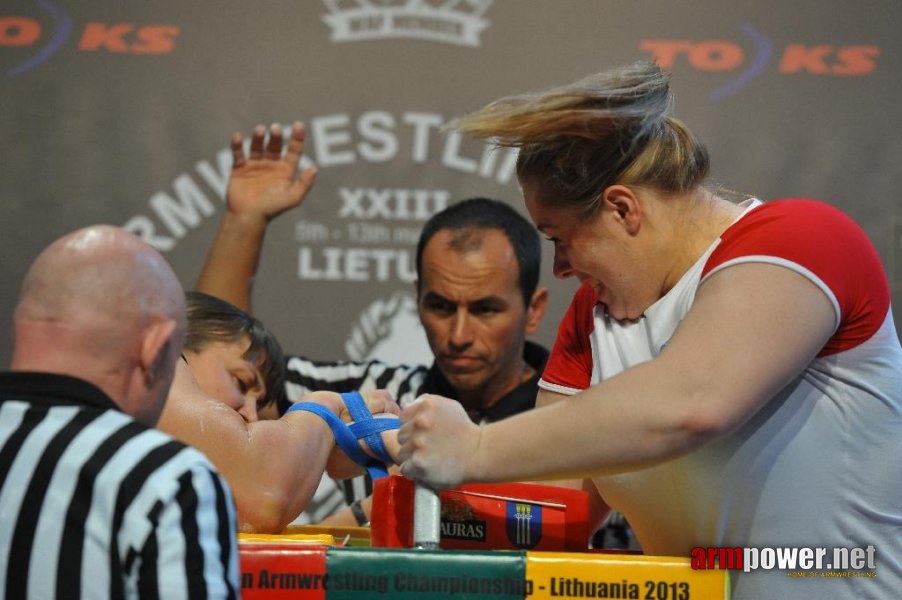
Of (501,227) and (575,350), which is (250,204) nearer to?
(501,227)

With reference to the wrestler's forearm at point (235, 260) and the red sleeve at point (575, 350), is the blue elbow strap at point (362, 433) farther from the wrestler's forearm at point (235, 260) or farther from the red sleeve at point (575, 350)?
the wrestler's forearm at point (235, 260)

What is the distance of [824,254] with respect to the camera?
4.24 feet

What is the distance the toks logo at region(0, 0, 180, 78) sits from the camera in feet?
10.2

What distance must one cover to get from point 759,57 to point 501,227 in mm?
866

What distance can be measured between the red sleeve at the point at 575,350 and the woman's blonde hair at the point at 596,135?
0.26 meters

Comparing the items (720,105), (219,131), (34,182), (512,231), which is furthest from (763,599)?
(34,182)

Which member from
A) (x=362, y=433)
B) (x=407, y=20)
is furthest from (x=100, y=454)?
(x=407, y=20)

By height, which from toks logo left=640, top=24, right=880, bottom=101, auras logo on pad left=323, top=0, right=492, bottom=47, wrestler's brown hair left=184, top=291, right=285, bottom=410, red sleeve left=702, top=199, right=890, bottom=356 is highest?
auras logo on pad left=323, top=0, right=492, bottom=47

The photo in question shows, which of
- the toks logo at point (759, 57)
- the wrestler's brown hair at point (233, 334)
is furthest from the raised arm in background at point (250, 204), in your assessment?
the toks logo at point (759, 57)

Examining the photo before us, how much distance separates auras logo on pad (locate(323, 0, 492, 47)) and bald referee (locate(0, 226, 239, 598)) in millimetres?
2081

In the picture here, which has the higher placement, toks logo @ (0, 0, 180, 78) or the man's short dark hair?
toks logo @ (0, 0, 180, 78)

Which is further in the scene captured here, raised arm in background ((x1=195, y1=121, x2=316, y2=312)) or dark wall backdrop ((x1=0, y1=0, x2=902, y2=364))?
dark wall backdrop ((x1=0, y1=0, x2=902, y2=364))

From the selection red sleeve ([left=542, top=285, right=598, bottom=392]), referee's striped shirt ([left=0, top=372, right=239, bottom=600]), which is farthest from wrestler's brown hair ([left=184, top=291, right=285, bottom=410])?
referee's striped shirt ([left=0, top=372, right=239, bottom=600])

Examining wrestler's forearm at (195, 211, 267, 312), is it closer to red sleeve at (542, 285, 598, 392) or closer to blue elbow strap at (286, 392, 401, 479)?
blue elbow strap at (286, 392, 401, 479)
